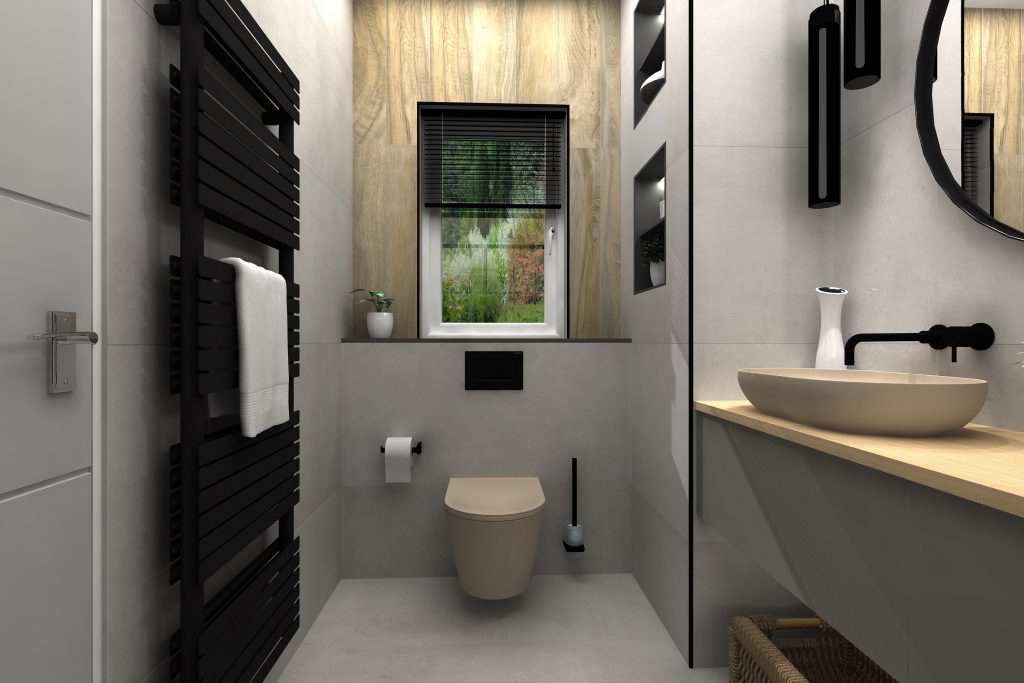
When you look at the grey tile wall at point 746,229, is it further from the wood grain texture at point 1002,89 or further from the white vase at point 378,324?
the white vase at point 378,324

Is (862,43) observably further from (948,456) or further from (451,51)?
(451,51)

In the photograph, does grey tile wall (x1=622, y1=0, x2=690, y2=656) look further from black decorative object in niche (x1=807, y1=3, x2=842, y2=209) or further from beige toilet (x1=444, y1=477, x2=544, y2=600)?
beige toilet (x1=444, y1=477, x2=544, y2=600)

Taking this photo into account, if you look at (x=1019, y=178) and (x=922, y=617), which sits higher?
(x=1019, y=178)

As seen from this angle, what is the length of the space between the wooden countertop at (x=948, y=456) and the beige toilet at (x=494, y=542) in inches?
34.7

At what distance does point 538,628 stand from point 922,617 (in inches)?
53.1

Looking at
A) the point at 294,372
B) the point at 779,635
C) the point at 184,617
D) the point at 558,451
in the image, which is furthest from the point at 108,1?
the point at 779,635

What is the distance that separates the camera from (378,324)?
87.7 inches

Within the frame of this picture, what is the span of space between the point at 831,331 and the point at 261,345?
1537mm

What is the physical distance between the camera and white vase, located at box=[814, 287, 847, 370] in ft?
4.78

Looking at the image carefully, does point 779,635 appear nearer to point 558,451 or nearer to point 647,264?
point 558,451

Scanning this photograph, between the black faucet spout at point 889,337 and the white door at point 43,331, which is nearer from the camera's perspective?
the white door at point 43,331

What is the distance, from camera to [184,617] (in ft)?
3.14

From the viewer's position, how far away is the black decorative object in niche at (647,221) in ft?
6.48

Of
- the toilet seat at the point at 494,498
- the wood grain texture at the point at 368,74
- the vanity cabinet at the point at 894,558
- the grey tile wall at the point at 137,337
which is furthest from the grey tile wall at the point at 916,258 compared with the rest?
the wood grain texture at the point at 368,74
